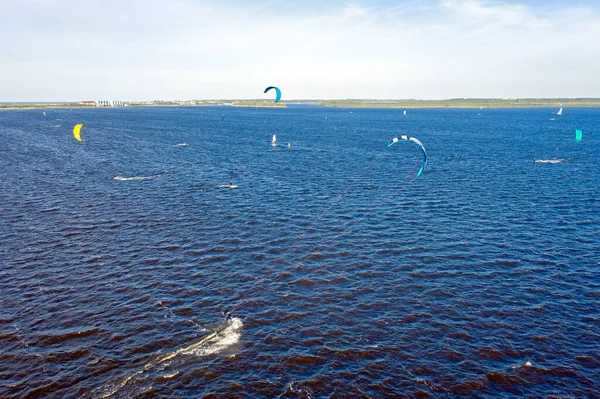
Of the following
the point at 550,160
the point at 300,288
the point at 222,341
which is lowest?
the point at 222,341

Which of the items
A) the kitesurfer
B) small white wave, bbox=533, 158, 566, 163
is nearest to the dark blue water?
the kitesurfer

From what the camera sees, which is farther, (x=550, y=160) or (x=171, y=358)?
(x=550, y=160)

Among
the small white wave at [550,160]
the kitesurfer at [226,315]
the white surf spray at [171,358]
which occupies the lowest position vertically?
the white surf spray at [171,358]

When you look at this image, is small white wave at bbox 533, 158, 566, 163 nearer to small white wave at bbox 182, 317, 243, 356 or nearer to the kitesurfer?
the kitesurfer

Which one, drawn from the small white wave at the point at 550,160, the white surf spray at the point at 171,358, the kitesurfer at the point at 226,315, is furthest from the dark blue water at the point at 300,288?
the small white wave at the point at 550,160

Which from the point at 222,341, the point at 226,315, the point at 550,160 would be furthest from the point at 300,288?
the point at 550,160

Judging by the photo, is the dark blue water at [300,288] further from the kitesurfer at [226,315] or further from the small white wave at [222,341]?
the kitesurfer at [226,315]

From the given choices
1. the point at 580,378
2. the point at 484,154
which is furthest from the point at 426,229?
the point at 484,154

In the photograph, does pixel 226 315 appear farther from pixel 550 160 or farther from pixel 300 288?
pixel 550 160

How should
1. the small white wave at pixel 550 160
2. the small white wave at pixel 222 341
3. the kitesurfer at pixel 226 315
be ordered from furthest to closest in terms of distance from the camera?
the small white wave at pixel 550 160
the kitesurfer at pixel 226 315
the small white wave at pixel 222 341
